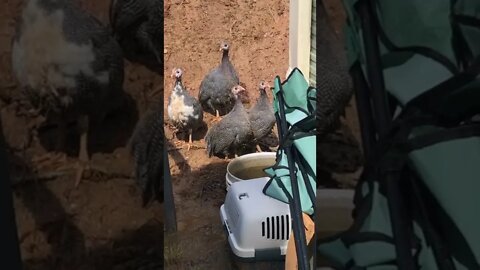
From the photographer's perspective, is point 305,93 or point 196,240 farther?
point 196,240

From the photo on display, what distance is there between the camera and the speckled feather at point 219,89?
4781 mm

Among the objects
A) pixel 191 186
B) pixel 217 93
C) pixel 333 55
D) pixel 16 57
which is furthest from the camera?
pixel 217 93

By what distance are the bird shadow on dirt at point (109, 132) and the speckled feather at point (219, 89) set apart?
3484 millimetres

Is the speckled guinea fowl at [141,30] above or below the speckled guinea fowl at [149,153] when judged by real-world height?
above

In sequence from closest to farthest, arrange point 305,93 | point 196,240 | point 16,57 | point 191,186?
1. point 16,57
2. point 305,93
3. point 196,240
4. point 191,186

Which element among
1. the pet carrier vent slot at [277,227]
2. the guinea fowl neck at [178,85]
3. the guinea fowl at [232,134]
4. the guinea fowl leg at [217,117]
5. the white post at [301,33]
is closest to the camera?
the pet carrier vent slot at [277,227]

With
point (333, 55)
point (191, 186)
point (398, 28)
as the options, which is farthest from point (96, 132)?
point (191, 186)

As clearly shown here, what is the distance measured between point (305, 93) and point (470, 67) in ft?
5.62

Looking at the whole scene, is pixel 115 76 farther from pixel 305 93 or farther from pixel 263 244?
pixel 263 244

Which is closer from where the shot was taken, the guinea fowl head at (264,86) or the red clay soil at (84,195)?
the red clay soil at (84,195)

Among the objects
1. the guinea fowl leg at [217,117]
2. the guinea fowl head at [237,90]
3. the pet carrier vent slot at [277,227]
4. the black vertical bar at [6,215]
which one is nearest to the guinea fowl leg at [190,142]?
the guinea fowl leg at [217,117]

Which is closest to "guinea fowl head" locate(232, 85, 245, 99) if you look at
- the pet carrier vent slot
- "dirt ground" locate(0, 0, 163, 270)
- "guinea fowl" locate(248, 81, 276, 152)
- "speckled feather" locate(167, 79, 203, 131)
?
"guinea fowl" locate(248, 81, 276, 152)

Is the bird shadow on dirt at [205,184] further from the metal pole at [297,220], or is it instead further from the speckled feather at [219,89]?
the metal pole at [297,220]

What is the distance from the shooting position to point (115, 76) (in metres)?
1.28
